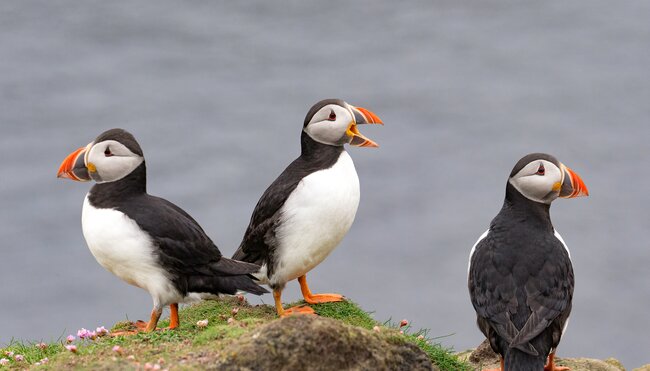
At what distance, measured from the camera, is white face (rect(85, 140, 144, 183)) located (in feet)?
24.6

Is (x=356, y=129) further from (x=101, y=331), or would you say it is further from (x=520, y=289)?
(x=101, y=331)

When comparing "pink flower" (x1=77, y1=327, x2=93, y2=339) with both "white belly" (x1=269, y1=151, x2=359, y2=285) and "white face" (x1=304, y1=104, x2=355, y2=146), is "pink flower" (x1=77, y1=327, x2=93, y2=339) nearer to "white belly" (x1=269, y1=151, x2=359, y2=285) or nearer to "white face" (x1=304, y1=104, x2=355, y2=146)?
"white belly" (x1=269, y1=151, x2=359, y2=285)

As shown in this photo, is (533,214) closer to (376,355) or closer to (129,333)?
(376,355)

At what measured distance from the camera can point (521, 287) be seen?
23.0 ft

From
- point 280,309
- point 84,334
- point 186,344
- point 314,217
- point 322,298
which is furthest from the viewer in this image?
point 322,298

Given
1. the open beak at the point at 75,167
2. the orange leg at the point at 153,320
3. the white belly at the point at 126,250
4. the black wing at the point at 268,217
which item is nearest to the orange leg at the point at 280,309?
the black wing at the point at 268,217

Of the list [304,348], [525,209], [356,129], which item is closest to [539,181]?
[525,209]

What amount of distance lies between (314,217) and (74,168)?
167 centimetres

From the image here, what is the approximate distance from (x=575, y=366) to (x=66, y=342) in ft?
11.7

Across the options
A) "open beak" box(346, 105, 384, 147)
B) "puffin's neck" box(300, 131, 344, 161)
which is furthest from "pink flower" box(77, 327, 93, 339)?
"open beak" box(346, 105, 384, 147)

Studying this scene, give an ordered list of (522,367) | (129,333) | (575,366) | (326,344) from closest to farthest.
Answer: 1. (326,344)
2. (522,367)
3. (129,333)
4. (575,366)

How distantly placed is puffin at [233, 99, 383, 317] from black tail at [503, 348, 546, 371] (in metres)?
1.63

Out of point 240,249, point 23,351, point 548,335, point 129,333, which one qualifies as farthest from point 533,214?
point 23,351

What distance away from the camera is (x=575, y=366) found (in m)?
7.97
